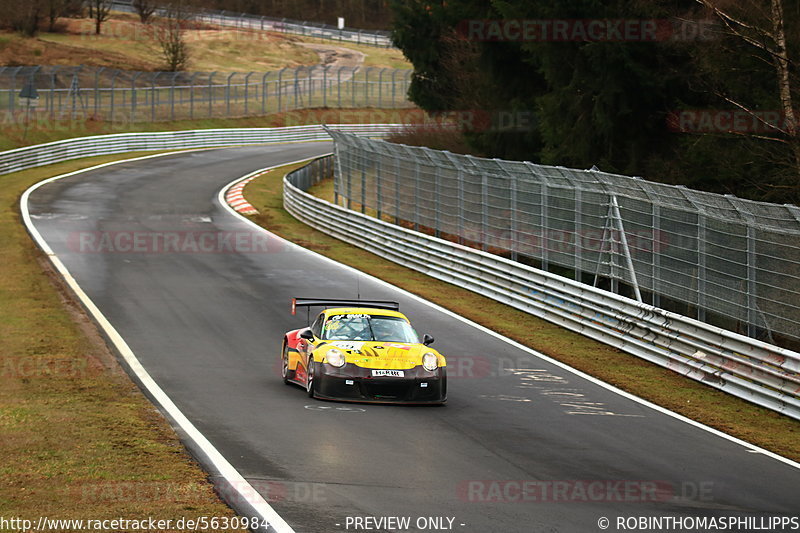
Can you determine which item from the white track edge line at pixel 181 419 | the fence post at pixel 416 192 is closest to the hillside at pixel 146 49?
the fence post at pixel 416 192

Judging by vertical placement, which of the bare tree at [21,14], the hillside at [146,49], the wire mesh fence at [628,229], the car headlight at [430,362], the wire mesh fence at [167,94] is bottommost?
the car headlight at [430,362]

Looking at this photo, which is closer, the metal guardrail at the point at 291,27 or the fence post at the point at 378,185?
the fence post at the point at 378,185

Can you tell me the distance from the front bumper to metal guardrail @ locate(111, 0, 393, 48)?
10682 cm

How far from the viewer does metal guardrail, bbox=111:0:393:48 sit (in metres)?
119

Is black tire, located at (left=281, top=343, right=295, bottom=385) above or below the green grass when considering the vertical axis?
below

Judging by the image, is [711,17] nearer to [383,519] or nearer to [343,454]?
[343,454]

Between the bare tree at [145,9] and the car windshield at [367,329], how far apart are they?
316 feet

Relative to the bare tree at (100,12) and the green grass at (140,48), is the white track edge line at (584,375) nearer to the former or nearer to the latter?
the green grass at (140,48)

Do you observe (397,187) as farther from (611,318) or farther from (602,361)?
(602,361)

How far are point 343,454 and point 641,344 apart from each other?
28.9 feet

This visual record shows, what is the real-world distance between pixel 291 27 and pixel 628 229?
348ft

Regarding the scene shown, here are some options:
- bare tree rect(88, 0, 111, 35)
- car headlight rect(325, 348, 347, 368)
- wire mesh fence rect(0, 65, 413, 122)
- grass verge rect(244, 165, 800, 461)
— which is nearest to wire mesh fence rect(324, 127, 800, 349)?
grass verge rect(244, 165, 800, 461)

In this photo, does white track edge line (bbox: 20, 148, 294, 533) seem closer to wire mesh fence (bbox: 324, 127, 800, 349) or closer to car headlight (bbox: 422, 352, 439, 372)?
car headlight (bbox: 422, 352, 439, 372)

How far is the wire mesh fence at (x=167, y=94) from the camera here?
181 ft
